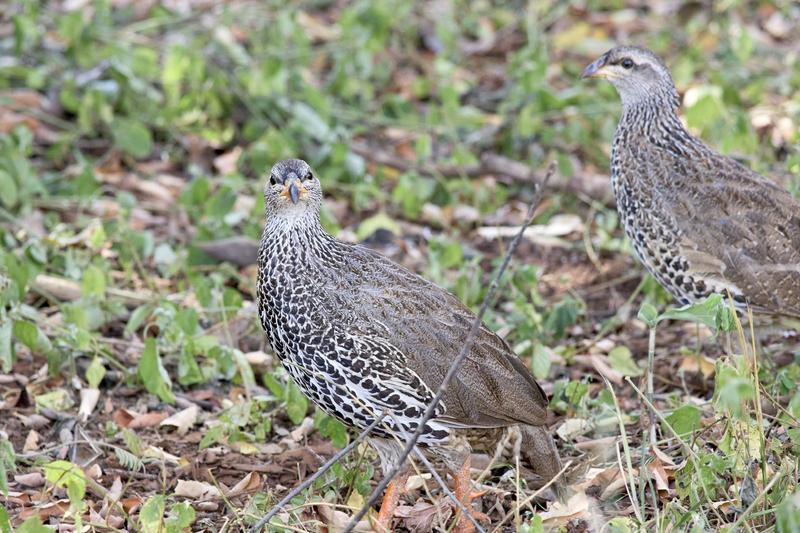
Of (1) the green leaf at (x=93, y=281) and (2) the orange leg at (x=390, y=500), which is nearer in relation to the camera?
(2) the orange leg at (x=390, y=500)

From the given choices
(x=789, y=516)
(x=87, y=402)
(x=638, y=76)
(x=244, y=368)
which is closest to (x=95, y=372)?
(x=87, y=402)

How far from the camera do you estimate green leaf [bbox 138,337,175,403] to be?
584 cm

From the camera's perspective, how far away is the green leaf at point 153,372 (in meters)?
5.84

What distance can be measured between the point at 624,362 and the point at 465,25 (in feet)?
17.7

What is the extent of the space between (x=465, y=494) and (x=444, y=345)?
61 centimetres

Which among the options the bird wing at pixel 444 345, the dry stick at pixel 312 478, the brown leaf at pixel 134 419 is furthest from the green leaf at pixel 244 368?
the dry stick at pixel 312 478

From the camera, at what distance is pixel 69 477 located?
4.82m

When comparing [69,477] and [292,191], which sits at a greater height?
[292,191]

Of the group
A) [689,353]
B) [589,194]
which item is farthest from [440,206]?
[689,353]

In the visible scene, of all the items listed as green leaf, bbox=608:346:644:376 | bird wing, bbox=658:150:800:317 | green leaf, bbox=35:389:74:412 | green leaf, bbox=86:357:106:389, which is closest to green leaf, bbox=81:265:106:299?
green leaf, bbox=86:357:106:389

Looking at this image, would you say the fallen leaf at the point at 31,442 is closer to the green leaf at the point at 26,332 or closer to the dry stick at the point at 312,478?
the green leaf at the point at 26,332

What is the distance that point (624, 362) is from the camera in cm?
636

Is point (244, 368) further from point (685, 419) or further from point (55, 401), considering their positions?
point (685, 419)

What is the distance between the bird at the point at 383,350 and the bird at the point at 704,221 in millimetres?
1144
